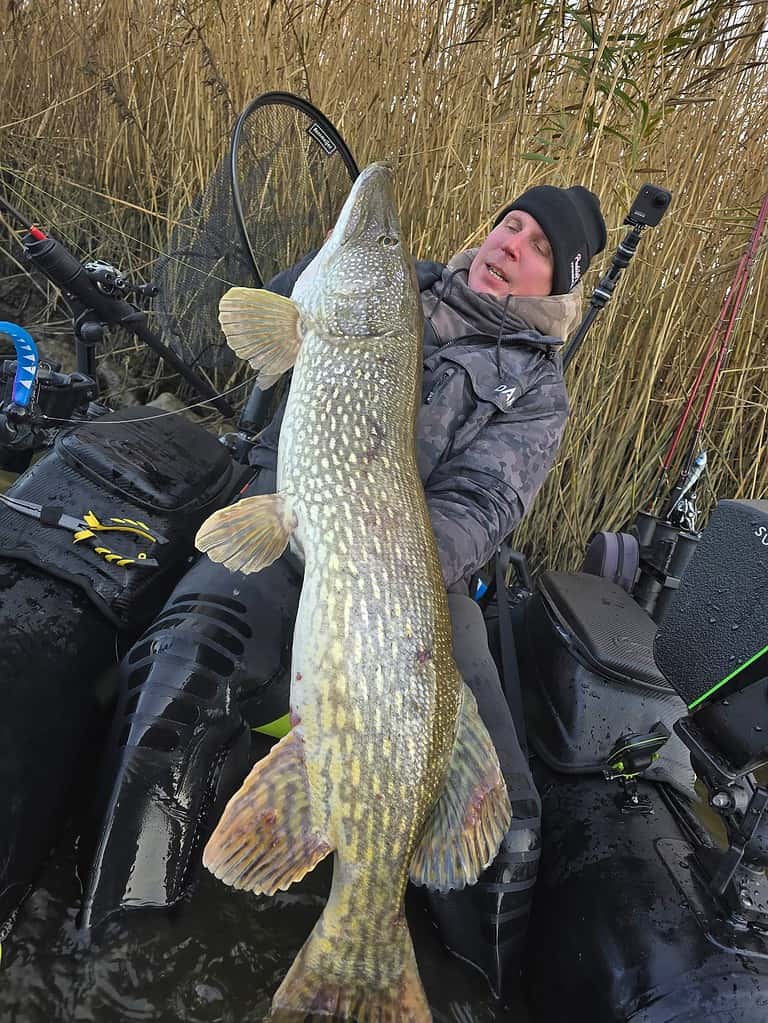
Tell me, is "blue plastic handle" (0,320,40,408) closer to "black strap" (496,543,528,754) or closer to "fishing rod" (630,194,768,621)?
"black strap" (496,543,528,754)

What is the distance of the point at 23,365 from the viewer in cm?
175

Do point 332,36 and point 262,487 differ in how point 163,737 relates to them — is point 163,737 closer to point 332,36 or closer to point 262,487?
point 262,487

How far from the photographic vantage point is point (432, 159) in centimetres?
280

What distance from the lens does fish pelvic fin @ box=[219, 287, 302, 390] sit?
1.49 metres

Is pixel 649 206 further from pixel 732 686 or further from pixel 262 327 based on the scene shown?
pixel 732 686

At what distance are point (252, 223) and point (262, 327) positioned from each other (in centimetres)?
87

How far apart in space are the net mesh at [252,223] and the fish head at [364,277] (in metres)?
0.52

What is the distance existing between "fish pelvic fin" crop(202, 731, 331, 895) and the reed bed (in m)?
1.97

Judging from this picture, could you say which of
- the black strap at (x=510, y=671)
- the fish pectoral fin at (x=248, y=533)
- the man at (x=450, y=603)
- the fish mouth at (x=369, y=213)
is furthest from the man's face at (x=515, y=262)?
the fish pectoral fin at (x=248, y=533)

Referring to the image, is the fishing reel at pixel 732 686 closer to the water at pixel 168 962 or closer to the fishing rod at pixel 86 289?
the water at pixel 168 962

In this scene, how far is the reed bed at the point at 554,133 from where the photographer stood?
101 inches

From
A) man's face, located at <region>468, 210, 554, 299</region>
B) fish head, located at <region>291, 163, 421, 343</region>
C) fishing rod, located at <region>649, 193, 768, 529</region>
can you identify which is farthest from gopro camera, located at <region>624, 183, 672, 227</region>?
fish head, located at <region>291, 163, 421, 343</region>

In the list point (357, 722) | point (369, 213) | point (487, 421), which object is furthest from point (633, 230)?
point (357, 722)

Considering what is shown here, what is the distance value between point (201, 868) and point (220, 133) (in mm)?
2678
